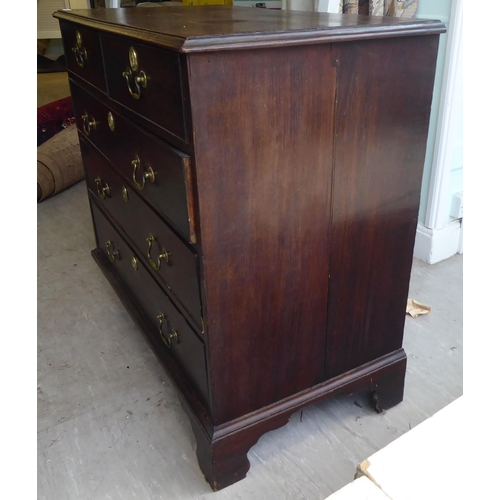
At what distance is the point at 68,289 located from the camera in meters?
2.14

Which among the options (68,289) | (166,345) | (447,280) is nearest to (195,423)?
(166,345)

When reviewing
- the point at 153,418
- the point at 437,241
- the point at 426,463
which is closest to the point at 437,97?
the point at 437,241

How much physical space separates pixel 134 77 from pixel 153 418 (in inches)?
36.5

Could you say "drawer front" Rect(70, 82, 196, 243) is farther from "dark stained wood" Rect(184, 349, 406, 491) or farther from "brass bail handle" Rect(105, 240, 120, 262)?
"dark stained wood" Rect(184, 349, 406, 491)

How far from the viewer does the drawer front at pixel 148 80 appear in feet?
3.10

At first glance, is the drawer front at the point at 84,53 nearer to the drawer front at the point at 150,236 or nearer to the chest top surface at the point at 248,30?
the chest top surface at the point at 248,30

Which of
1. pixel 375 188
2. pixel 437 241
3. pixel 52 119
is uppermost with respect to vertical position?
pixel 375 188

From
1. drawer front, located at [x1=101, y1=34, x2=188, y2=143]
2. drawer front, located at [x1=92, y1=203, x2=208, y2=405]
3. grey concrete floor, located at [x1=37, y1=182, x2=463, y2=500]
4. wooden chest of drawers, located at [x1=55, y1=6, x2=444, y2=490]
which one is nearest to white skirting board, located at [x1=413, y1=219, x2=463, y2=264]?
grey concrete floor, located at [x1=37, y1=182, x2=463, y2=500]

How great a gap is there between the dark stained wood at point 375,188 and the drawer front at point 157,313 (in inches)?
13.2

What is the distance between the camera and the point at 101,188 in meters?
1.77

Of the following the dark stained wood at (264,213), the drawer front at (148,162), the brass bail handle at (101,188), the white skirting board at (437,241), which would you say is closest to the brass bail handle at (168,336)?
the dark stained wood at (264,213)

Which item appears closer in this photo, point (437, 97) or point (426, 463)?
point (426, 463)

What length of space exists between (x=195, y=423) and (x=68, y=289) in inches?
42.6

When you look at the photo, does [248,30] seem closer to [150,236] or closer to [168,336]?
[150,236]
